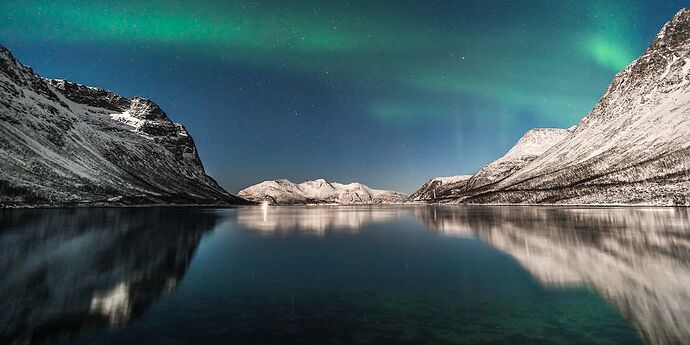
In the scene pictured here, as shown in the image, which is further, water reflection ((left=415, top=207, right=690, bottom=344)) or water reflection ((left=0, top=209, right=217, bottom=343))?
water reflection ((left=415, top=207, right=690, bottom=344))

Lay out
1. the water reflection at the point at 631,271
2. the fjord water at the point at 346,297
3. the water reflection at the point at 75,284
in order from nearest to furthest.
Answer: the fjord water at the point at 346,297
the water reflection at the point at 75,284
the water reflection at the point at 631,271

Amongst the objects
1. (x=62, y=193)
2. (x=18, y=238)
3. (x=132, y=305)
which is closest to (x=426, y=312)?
(x=132, y=305)

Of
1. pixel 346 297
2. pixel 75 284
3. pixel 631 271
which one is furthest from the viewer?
pixel 631 271

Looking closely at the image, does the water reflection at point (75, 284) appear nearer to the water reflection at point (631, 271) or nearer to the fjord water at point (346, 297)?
the fjord water at point (346, 297)

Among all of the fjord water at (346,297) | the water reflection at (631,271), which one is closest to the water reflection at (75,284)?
the fjord water at (346,297)

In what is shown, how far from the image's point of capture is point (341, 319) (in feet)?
44.7

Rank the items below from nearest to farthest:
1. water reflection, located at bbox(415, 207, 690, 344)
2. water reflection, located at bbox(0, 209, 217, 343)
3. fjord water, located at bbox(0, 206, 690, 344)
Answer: fjord water, located at bbox(0, 206, 690, 344) < water reflection, located at bbox(0, 209, 217, 343) < water reflection, located at bbox(415, 207, 690, 344)

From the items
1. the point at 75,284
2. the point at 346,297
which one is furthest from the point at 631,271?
the point at 75,284

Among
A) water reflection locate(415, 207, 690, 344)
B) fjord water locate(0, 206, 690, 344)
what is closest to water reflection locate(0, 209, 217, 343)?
fjord water locate(0, 206, 690, 344)

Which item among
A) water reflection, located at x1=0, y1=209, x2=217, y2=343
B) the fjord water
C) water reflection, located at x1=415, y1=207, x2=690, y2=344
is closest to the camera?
the fjord water

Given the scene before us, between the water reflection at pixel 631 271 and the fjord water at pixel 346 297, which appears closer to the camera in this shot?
the fjord water at pixel 346 297

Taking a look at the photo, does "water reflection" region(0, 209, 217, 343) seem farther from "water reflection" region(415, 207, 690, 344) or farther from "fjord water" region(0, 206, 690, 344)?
"water reflection" region(415, 207, 690, 344)

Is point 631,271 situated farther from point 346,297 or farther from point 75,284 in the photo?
point 75,284

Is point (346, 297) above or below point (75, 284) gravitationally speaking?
below
